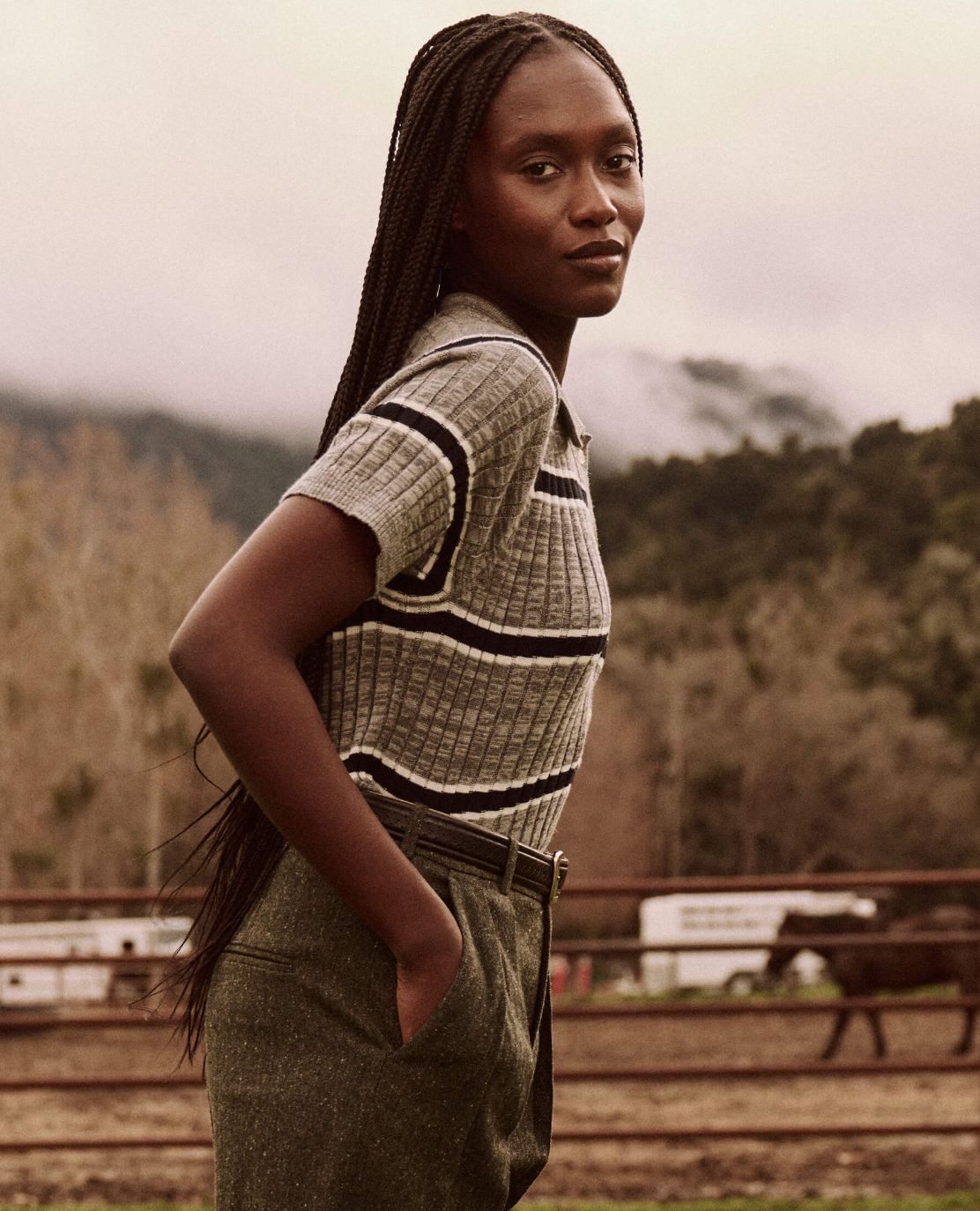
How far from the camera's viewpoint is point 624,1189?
5.06 m

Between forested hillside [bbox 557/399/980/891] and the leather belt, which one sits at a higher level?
forested hillside [bbox 557/399/980/891]

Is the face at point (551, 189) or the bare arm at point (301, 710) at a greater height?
the face at point (551, 189)

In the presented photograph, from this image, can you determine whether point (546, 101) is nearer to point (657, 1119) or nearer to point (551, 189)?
point (551, 189)

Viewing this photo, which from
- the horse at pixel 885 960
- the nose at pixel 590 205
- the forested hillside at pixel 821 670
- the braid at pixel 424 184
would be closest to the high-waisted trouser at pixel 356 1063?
the braid at pixel 424 184

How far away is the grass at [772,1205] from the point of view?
459cm

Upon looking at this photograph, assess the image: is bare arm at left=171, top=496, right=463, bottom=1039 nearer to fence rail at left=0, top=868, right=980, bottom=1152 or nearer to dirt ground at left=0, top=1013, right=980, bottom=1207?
fence rail at left=0, top=868, right=980, bottom=1152

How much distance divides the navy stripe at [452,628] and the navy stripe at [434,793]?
105 mm

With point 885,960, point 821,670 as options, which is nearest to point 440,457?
point 885,960

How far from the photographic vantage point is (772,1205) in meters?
4.70

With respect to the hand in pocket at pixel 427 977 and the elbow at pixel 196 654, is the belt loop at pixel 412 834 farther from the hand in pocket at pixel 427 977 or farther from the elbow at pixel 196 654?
the elbow at pixel 196 654

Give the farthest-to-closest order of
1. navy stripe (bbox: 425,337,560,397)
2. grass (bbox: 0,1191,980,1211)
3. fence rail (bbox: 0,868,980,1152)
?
grass (bbox: 0,1191,980,1211) → fence rail (bbox: 0,868,980,1152) → navy stripe (bbox: 425,337,560,397)

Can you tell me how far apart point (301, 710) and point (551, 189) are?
51 cm

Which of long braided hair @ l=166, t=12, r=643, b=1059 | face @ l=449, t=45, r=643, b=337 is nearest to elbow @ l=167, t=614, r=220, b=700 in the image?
long braided hair @ l=166, t=12, r=643, b=1059

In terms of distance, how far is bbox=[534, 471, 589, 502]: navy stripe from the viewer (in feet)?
3.90
